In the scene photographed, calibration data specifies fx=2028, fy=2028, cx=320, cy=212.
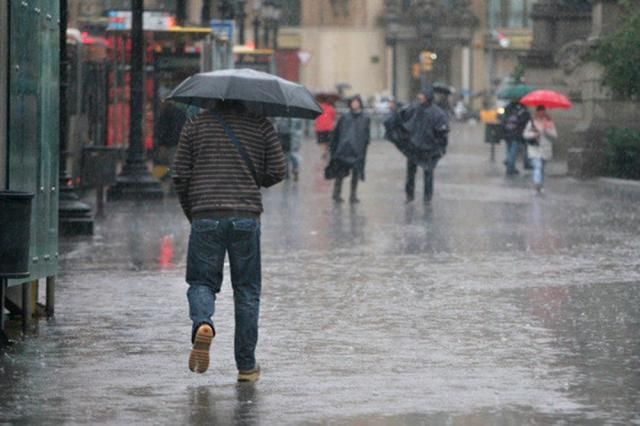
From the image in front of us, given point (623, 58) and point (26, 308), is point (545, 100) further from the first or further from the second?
point (26, 308)

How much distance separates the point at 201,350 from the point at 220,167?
3.37 ft

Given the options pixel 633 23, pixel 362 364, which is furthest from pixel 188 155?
pixel 633 23

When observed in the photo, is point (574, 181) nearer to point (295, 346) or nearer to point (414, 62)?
point (295, 346)

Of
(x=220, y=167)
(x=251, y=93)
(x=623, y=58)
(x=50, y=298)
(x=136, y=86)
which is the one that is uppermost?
(x=623, y=58)

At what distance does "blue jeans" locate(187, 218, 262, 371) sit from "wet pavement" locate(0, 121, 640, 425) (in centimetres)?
29

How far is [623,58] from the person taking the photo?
37344 mm

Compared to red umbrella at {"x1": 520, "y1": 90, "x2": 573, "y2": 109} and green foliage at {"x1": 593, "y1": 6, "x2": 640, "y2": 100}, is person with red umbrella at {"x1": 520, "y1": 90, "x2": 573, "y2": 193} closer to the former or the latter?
red umbrella at {"x1": 520, "y1": 90, "x2": 573, "y2": 109}

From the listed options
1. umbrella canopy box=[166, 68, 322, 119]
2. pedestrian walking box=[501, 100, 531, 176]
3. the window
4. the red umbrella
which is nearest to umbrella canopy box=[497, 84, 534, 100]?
Result: pedestrian walking box=[501, 100, 531, 176]

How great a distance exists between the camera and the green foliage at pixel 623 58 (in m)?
37.2

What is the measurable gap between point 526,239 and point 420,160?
28.9 ft

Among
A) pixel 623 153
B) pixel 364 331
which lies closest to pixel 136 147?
pixel 623 153

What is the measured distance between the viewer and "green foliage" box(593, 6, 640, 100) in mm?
37156

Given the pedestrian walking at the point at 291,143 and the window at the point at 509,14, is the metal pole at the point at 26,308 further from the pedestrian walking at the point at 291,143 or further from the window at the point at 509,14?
the window at the point at 509,14

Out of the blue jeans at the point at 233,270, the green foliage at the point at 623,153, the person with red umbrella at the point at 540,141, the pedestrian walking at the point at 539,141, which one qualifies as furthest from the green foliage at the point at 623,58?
the blue jeans at the point at 233,270
